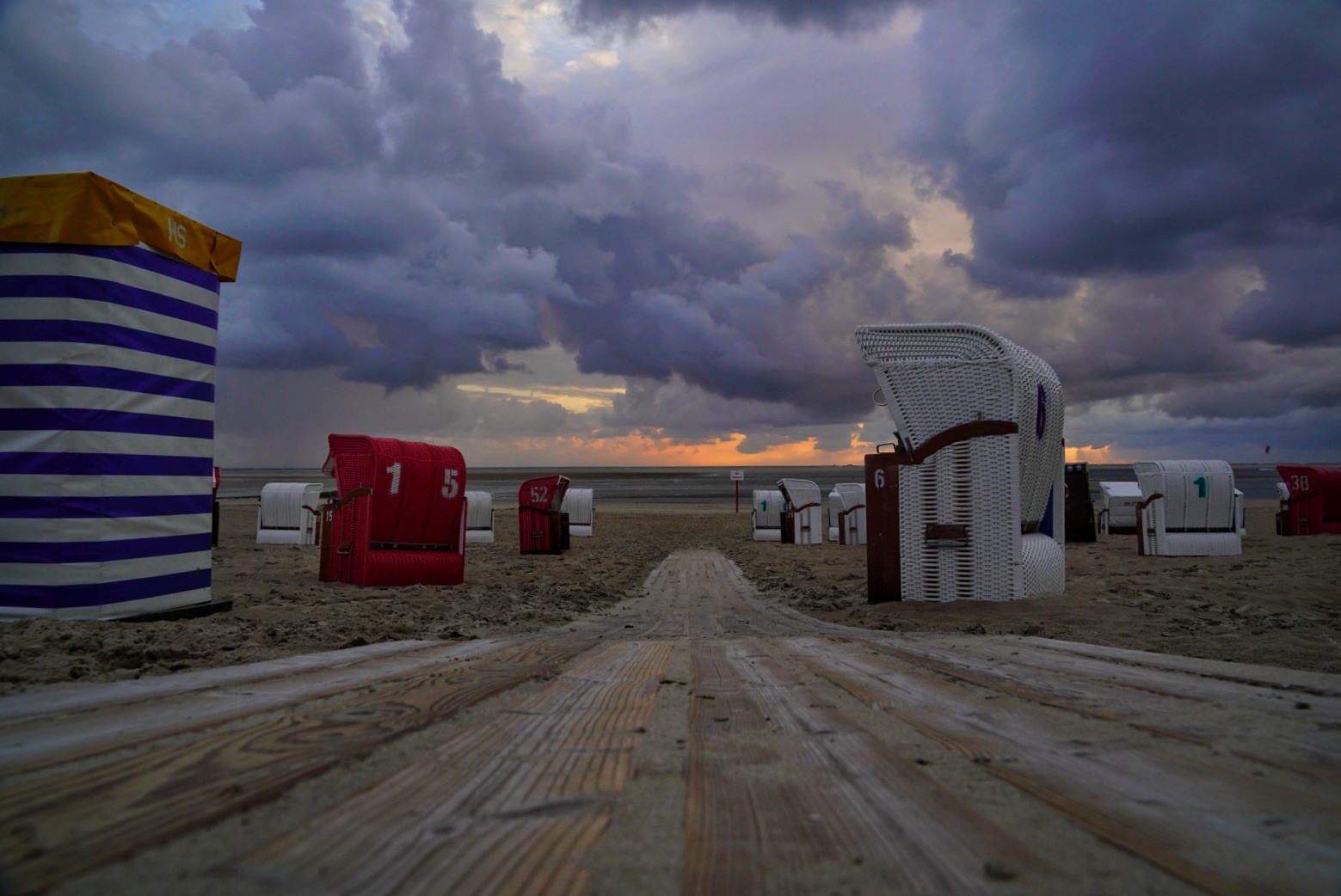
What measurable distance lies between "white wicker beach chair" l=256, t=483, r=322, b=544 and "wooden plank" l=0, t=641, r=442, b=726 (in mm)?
15895

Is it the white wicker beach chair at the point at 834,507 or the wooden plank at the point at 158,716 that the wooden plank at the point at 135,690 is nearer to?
the wooden plank at the point at 158,716

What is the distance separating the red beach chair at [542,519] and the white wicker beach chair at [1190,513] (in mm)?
11942

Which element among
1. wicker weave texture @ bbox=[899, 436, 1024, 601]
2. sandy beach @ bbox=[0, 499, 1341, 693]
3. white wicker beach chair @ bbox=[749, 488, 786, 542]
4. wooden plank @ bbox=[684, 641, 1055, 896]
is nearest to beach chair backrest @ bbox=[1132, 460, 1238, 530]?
sandy beach @ bbox=[0, 499, 1341, 693]

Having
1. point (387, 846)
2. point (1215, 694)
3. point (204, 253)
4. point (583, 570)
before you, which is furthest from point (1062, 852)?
point (583, 570)

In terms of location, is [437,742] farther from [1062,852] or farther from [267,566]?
[267,566]

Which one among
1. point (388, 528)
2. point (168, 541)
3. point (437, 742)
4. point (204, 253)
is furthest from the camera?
point (388, 528)

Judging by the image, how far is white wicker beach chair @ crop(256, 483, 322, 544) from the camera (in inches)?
709

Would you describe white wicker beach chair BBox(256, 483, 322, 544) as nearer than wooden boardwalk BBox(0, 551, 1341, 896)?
No

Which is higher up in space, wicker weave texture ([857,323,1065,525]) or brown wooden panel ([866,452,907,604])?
wicker weave texture ([857,323,1065,525])

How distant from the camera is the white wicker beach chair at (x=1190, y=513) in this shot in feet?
47.9

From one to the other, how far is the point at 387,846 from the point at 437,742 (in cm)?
69

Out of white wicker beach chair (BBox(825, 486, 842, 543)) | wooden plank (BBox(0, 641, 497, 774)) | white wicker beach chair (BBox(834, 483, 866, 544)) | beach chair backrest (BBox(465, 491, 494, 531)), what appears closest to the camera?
wooden plank (BBox(0, 641, 497, 774))

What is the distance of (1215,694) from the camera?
8.54 ft

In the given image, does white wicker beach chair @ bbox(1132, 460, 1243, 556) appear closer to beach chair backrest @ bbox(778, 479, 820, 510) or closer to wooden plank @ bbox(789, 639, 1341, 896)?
beach chair backrest @ bbox(778, 479, 820, 510)
